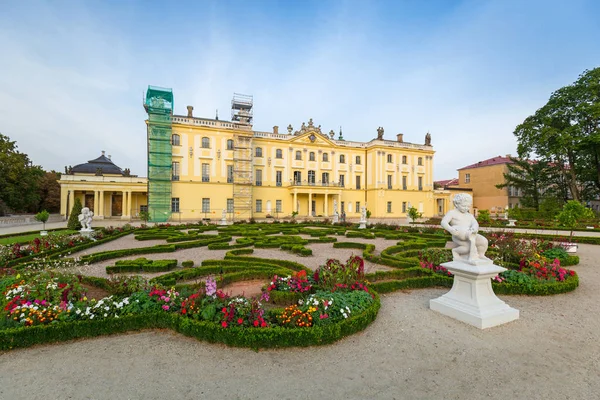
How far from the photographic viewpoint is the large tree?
Answer: 24688 mm

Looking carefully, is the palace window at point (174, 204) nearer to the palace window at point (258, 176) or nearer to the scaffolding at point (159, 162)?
the scaffolding at point (159, 162)

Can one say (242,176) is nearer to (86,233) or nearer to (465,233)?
(86,233)

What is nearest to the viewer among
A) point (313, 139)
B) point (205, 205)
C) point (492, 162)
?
point (205, 205)

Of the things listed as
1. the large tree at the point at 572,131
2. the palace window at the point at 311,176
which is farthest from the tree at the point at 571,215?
the palace window at the point at 311,176

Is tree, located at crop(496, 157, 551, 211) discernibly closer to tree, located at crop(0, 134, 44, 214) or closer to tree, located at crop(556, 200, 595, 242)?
tree, located at crop(556, 200, 595, 242)

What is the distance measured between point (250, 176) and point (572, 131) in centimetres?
3078

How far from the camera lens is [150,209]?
91.4 ft

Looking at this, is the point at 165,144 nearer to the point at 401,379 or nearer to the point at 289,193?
the point at 289,193

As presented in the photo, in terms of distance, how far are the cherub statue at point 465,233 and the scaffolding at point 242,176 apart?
27551 mm

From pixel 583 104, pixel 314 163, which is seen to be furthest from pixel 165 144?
pixel 583 104

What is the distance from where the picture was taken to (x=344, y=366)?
320cm

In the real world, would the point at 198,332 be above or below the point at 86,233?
below

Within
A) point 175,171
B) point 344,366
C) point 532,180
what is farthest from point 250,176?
point 532,180

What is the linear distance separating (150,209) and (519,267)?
2914 centimetres
